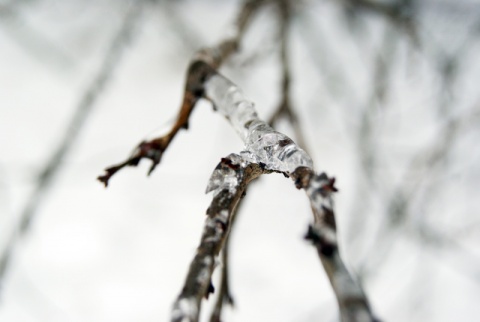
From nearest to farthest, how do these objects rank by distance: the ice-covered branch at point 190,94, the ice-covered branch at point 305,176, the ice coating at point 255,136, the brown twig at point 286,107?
the ice-covered branch at point 305,176
the ice coating at point 255,136
the ice-covered branch at point 190,94
the brown twig at point 286,107

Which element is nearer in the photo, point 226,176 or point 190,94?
point 226,176

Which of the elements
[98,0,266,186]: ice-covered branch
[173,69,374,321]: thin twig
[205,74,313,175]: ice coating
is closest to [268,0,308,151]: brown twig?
[98,0,266,186]: ice-covered branch

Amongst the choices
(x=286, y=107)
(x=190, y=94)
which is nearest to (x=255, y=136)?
(x=190, y=94)

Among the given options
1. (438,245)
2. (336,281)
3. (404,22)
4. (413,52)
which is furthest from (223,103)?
(438,245)

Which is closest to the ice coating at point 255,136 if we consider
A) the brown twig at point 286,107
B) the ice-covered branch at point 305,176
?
the ice-covered branch at point 305,176

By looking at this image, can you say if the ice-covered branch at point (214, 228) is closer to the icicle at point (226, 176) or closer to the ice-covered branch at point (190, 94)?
the icicle at point (226, 176)

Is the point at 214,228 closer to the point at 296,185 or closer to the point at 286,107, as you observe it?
the point at 296,185

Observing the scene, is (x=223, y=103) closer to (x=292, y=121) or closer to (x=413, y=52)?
(x=292, y=121)
